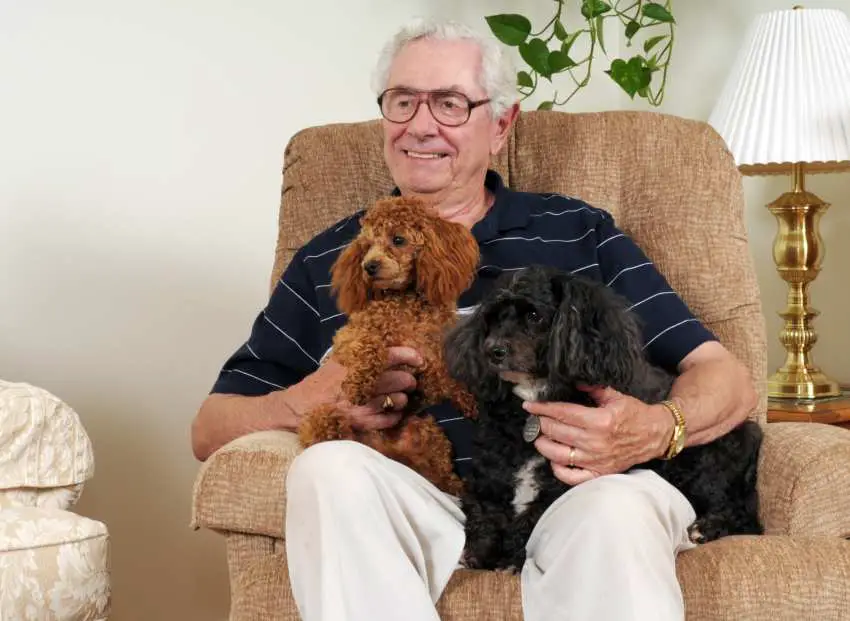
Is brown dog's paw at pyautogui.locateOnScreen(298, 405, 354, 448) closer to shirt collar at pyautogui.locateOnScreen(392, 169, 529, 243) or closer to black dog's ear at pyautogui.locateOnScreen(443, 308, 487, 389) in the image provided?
black dog's ear at pyautogui.locateOnScreen(443, 308, 487, 389)

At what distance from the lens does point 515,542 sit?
168 centimetres

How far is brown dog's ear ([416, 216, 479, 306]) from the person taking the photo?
178cm

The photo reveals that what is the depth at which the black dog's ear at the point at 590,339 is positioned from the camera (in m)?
1.62

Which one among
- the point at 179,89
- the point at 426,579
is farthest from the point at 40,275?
the point at 426,579

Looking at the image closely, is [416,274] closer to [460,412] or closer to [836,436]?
[460,412]

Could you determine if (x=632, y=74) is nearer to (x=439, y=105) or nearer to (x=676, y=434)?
(x=439, y=105)

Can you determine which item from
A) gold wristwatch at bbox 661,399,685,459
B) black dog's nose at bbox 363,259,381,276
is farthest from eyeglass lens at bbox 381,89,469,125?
gold wristwatch at bbox 661,399,685,459

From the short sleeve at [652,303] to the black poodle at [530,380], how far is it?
0.52 feet

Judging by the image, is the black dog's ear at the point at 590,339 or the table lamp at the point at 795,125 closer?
the black dog's ear at the point at 590,339

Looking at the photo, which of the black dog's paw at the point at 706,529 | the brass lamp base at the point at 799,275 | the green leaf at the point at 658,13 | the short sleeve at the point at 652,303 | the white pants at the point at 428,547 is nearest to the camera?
the white pants at the point at 428,547

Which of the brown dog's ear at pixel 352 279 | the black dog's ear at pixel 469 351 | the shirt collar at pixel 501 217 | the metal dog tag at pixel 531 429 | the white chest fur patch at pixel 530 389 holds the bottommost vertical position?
the metal dog tag at pixel 531 429

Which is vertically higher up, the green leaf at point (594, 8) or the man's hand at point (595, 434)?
the green leaf at point (594, 8)

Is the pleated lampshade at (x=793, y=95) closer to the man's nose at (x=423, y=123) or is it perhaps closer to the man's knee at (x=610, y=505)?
the man's nose at (x=423, y=123)

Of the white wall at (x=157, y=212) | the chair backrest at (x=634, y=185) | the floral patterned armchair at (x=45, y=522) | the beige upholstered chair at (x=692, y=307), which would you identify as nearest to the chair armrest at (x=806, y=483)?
the beige upholstered chair at (x=692, y=307)
